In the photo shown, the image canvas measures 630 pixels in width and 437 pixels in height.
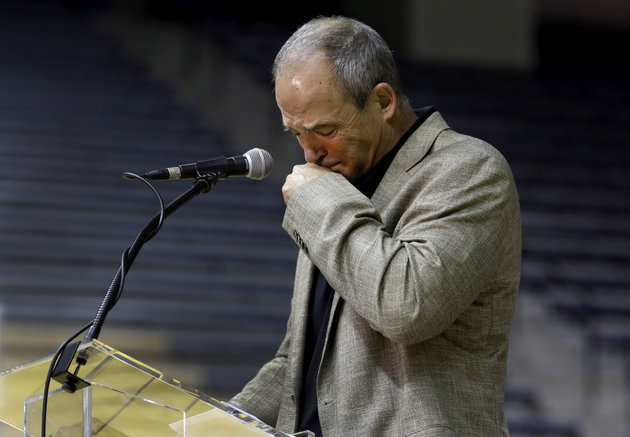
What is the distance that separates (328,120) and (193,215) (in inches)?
151

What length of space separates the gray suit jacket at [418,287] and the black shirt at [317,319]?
5cm

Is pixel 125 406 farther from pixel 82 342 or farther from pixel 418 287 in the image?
pixel 418 287

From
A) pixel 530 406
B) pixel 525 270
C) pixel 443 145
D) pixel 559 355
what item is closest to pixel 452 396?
pixel 443 145

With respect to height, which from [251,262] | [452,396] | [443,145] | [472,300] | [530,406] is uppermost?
[443,145]

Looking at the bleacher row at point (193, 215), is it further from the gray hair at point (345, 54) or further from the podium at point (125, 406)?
the podium at point (125, 406)

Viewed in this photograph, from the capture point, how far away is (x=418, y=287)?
1.21 meters

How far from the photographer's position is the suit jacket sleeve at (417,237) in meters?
1.21

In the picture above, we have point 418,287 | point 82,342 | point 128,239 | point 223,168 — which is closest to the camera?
point 82,342

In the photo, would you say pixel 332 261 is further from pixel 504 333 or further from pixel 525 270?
pixel 525 270

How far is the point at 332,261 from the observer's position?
1246 mm

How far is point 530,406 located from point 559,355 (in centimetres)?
44

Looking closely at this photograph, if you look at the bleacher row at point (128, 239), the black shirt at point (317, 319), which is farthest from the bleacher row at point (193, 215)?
the black shirt at point (317, 319)

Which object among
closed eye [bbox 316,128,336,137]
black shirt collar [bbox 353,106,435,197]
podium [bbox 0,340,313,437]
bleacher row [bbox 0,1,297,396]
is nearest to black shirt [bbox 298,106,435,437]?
black shirt collar [bbox 353,106,435,197]

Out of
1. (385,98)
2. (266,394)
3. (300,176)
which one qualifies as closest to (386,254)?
(300,176)
